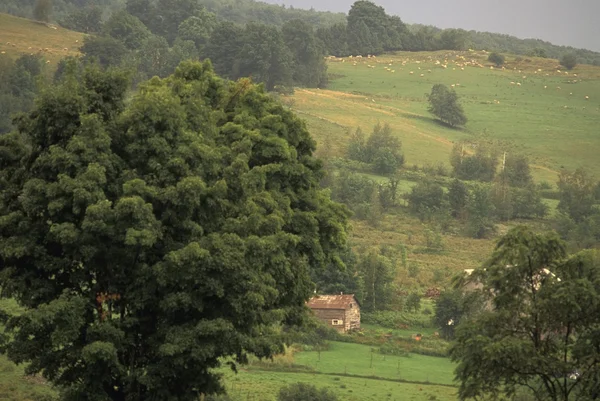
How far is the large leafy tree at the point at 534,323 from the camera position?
18047 mm

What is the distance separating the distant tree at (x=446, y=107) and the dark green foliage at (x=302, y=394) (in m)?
Result: 64.7

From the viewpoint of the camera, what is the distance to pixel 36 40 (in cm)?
9300

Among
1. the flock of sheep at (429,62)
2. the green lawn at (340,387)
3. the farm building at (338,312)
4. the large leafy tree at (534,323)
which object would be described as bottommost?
the farm building at (338,312)

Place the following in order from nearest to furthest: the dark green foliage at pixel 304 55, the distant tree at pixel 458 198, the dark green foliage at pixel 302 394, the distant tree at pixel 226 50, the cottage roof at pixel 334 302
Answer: the dark green foliage at pixel 302 394 < the cottage roof at pixel 334 302 < the distant tree at pixel 458 198 < the distant tree at pixel 226 50 < the dark green foliage at pixel 304 55

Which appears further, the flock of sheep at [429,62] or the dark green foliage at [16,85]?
the flock of sheep at [429,62]

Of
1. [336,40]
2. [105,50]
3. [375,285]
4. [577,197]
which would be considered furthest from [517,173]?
[336,40]

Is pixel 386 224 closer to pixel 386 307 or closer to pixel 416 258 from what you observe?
pixel 416 258

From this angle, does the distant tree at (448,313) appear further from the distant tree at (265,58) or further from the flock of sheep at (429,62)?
the flock of sheep at (429,62)

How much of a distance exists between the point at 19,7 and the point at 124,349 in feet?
414

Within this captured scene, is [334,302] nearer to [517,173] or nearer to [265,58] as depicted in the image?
[517,173]

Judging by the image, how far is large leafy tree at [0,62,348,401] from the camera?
18.6 metres

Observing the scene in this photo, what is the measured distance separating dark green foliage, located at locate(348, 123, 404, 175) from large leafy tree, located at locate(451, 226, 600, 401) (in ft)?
170

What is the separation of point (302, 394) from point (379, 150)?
155 ft

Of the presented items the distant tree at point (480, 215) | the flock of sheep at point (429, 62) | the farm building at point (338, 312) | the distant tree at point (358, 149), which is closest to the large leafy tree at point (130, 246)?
the farm building at point (338, 312)
